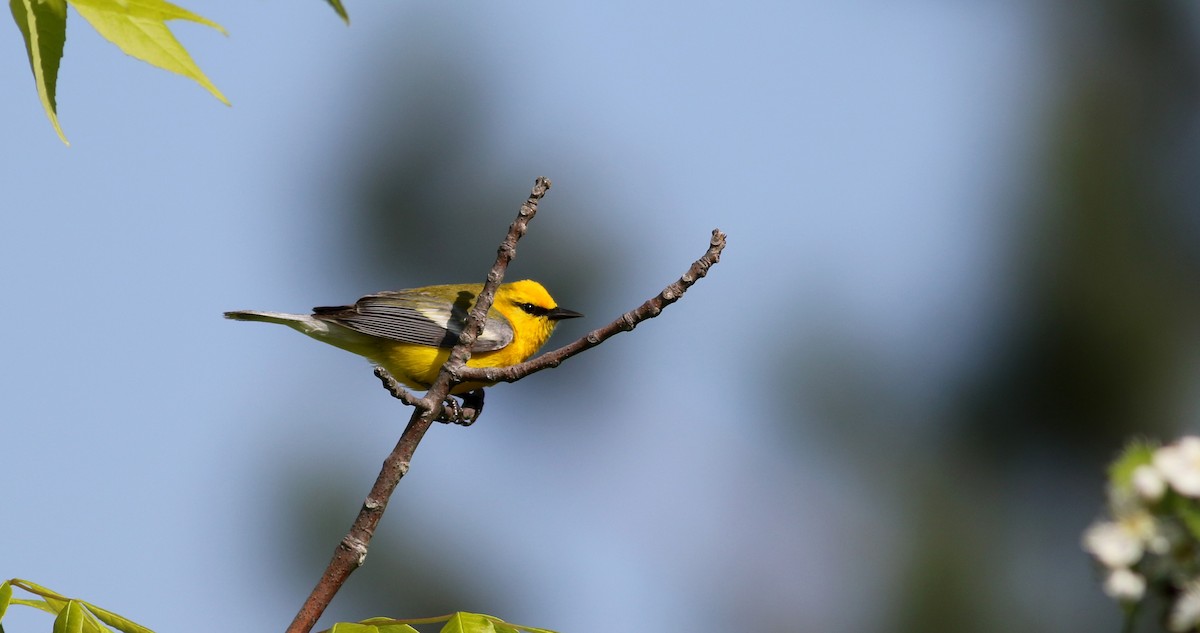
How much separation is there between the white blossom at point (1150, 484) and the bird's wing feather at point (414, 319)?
4315mm

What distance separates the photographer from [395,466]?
89.4 inches

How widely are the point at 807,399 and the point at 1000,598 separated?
3.49 meters

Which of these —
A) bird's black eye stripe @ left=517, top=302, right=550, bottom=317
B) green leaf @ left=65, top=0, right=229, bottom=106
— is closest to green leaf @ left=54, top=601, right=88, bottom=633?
green leaf @ left=65, top=0, right=229, bottom=106

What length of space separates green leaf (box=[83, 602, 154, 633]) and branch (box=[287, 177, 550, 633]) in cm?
24

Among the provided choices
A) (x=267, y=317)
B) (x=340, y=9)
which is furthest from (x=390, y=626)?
(x=267, y=317)

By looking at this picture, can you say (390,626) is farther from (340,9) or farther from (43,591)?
(340,9)

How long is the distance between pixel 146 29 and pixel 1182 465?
1554 mm

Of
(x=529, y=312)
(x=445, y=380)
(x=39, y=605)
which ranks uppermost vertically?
(x=529, y=312)

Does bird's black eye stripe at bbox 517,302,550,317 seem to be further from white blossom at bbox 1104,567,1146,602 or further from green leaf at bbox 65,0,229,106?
white blossom at bbox 1104,567,1146,602

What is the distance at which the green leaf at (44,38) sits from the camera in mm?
1921

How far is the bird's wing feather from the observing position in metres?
5.98

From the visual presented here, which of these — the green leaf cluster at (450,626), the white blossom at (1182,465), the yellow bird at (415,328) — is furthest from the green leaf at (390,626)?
the yellow bird at (415,328)

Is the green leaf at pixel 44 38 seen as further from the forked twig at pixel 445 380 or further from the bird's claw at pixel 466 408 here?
the bird's claw at pixel 466 408

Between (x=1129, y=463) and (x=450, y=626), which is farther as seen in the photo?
(x=450, y=626)
